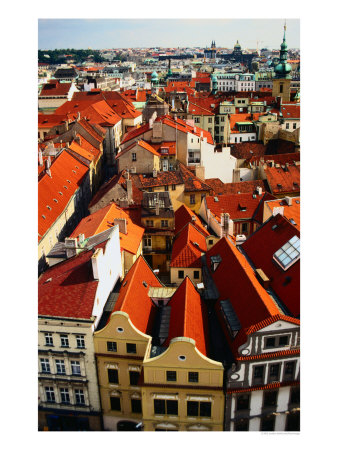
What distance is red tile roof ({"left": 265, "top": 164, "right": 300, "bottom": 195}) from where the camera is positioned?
42094 mm

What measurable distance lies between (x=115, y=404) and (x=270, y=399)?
24.4ft

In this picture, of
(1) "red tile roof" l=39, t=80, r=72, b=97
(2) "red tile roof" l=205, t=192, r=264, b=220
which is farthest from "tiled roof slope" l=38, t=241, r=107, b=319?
(1) "red tile roof" l=39, t=80, r=72, b=97

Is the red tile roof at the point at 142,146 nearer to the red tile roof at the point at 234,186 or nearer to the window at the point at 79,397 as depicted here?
the red tile roof at the point at 234,186

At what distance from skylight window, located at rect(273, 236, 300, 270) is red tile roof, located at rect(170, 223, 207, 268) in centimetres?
572

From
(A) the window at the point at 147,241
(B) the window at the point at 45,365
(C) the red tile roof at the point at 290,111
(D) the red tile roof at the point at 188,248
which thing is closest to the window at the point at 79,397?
(B) the window at the point at 45,365

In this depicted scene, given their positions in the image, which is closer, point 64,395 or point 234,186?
point 64,395

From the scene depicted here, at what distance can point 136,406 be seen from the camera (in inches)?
842

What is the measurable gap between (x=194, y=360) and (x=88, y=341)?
205 inches

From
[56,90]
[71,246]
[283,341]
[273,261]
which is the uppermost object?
[56,90]

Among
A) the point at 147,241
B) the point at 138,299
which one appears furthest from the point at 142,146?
the point at 138,299

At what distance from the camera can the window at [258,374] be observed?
1878 centimetres

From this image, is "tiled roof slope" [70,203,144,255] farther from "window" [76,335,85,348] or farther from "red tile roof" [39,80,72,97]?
"red tile roof" [39,80,72,97]

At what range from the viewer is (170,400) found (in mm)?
18984

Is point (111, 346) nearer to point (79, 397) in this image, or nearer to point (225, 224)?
point (79, 397)
